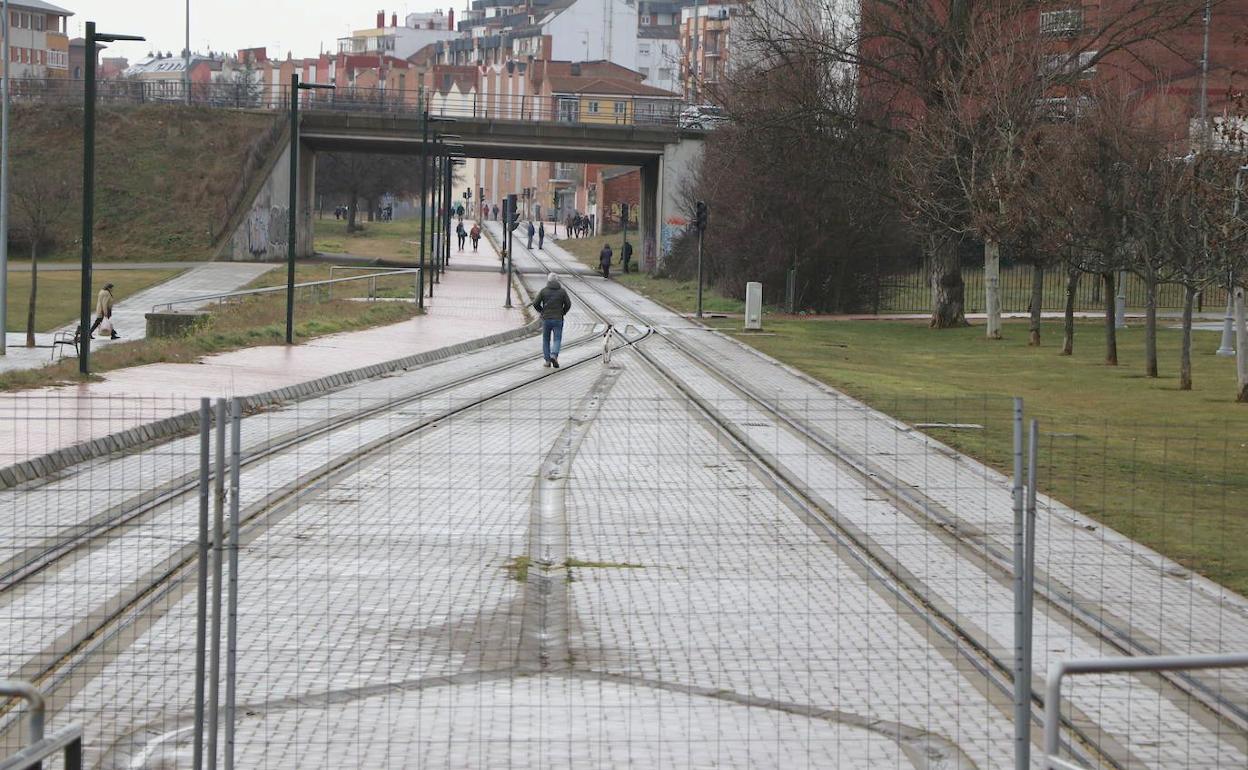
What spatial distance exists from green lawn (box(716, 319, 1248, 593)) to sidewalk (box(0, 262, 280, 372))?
14944mm

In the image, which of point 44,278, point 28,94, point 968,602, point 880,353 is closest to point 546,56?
point 28,94

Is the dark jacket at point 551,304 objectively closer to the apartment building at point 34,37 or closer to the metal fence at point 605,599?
the metal fence at point 605,599

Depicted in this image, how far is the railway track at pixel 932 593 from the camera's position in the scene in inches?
305

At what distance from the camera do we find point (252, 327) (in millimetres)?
→ 36156

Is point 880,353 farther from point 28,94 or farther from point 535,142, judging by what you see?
point 28,94

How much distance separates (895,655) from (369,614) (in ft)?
9.95

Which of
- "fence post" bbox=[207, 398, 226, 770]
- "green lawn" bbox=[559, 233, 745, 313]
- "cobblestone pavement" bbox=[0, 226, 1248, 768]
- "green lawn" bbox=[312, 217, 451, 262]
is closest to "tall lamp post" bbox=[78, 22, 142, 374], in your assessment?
"cobblestone pavement" bbox=[0, 226, 1248, 768]

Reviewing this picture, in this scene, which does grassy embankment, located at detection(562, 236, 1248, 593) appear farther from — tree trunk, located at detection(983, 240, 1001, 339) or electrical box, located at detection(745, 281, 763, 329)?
electrical box, located at detection(745, 281, 763, 329)

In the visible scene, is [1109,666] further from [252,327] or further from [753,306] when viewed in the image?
[753,306]

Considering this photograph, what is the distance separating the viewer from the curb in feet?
48.7

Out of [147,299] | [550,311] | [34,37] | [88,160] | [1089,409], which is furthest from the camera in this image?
[34,37]

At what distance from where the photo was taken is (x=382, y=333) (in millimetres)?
37188

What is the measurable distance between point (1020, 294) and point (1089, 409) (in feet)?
120

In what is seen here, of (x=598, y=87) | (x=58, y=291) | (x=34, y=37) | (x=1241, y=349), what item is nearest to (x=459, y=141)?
(x=58, y=291)
